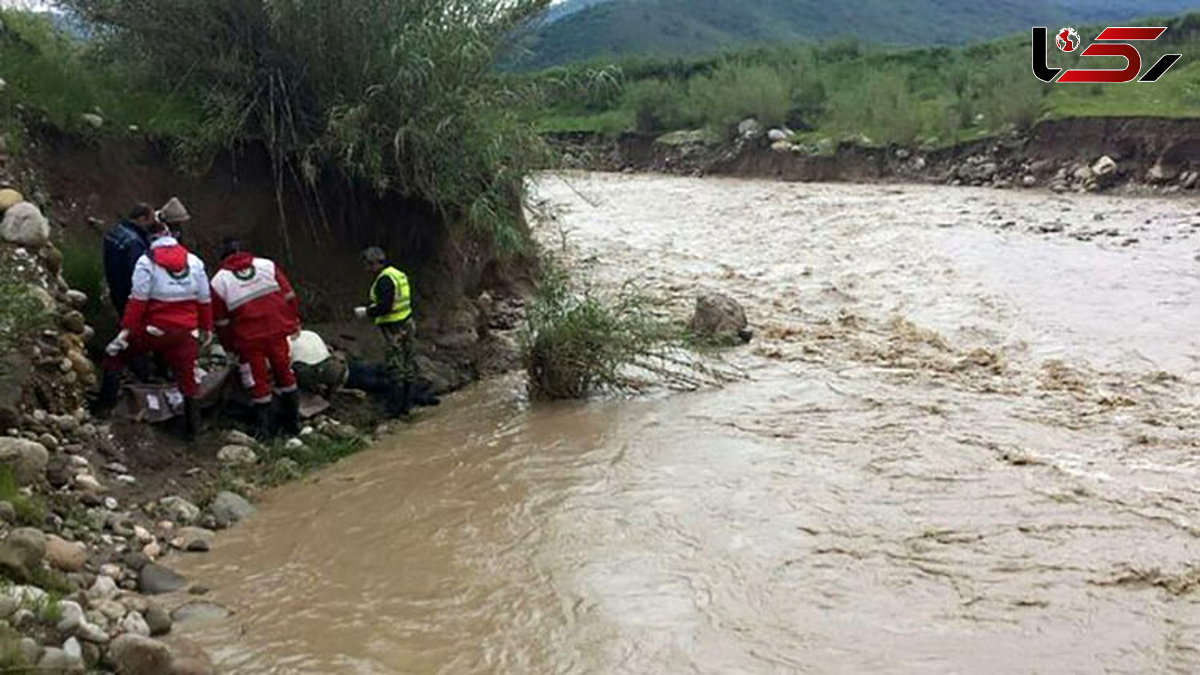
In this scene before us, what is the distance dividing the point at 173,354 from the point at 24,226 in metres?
1.49

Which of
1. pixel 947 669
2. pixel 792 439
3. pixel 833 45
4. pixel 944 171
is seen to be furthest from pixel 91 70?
pixel 833 45

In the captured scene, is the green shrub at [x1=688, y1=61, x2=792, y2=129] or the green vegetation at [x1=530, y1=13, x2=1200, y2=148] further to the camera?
the green shrub at [x1=688, y1=61, x2=792, y2=129]

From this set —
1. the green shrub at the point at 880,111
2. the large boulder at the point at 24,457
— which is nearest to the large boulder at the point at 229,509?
the large boulder at the point at 24,457

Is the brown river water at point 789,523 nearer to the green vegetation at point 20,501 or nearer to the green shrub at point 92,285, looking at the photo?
the green vegetation at point 20,501

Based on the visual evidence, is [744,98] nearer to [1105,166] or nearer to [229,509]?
[1105,166]

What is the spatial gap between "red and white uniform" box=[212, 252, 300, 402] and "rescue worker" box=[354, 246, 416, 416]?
3.93 ft

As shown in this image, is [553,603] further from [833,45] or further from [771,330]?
[833,45]

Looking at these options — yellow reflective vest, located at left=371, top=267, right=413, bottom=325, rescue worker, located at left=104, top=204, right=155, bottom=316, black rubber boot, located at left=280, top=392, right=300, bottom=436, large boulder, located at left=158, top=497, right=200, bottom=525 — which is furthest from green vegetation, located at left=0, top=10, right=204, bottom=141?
large boulder, located at left=158, top=497, right=200, bottom=525

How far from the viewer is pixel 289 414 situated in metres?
9.35

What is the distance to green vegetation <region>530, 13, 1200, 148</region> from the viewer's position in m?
32.3

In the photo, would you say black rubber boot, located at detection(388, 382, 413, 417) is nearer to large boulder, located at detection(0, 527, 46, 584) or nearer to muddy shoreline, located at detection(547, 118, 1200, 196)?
large boulder, located at detection(0, 527, 46, 584)

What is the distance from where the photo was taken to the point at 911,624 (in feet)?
19.9

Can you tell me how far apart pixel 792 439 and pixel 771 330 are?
4555 mm

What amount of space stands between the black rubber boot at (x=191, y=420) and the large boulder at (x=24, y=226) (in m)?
1.63
